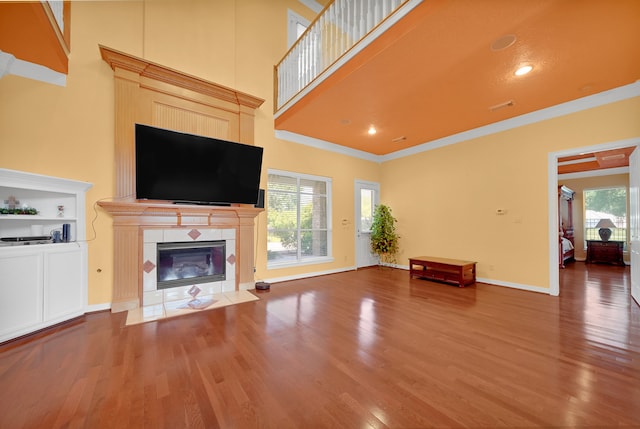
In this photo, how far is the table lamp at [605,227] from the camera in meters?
6.72

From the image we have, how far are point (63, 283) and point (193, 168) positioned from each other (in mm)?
1990

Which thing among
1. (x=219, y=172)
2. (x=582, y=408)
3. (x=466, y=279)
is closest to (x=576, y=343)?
(x=582, y=408)

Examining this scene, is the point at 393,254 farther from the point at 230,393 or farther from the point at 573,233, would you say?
the point at 573,233

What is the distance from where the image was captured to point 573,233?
7547 mm

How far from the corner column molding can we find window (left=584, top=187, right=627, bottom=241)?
9.64 m

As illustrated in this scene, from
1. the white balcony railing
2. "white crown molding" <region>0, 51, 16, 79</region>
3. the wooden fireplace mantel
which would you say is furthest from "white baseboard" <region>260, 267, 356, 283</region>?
"white crown molding" <region>0, 51, 16, 79</region>

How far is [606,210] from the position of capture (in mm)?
7156

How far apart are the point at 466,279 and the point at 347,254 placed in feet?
8.23

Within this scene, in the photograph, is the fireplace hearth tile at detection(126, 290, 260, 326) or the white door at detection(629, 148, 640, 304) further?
the white door at detection(629, 148, 640, 304)

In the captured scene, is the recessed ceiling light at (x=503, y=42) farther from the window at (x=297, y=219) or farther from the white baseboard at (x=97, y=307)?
the white baseboard at (x=97, y=307)

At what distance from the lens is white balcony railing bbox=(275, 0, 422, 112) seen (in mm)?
2668

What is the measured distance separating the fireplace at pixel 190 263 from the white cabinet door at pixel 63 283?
83 cm

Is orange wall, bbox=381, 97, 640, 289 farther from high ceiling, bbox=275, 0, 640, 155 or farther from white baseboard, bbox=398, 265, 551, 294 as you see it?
high ceiling, bbox=275, 0, 640, 155

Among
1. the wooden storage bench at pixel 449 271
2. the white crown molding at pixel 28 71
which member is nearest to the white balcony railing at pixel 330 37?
the white crown molding at pixel 28 71
